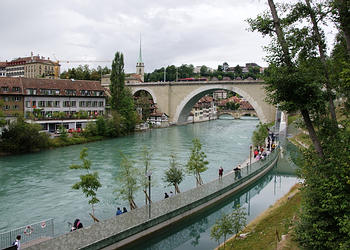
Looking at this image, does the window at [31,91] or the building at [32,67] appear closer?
the window at [31,91]

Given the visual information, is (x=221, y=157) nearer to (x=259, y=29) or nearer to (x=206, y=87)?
(x=259, y=29)

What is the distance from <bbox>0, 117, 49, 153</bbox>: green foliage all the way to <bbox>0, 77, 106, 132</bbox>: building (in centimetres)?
420

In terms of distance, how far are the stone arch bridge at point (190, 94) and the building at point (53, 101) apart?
19160 mm

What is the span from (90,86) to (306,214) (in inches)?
1529

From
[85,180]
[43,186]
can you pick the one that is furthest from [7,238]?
[43,186]

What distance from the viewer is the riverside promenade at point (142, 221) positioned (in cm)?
965

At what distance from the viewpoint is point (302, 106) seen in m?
7.93

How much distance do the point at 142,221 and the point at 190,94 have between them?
1892 inches

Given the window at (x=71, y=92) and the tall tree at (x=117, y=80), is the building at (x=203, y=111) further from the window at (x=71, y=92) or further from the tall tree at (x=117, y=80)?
the window at (x=71, y=92)

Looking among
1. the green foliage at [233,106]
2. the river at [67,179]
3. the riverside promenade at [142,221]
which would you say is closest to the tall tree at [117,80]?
the river at [67,179]

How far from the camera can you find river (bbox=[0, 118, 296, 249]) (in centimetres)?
1435

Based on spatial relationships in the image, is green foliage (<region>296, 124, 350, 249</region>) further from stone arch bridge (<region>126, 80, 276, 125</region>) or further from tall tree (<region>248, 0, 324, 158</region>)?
stone arch bridge (<region>126, 80, 276, 125</region>)

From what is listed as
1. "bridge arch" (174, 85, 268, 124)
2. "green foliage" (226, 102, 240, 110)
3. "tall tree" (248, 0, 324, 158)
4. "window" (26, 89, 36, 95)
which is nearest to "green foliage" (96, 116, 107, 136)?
"window" (26, 89, 36, 95)

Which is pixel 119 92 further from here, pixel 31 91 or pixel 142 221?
pixel 142 221
